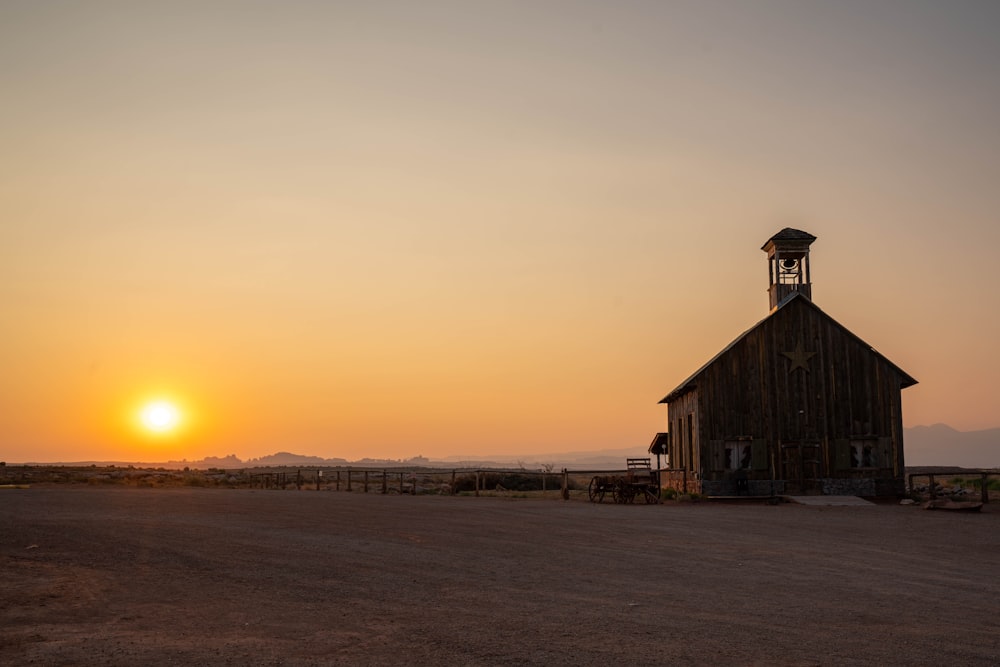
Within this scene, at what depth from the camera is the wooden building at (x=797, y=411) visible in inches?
1428

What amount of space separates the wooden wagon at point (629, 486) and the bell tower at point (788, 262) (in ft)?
29.5

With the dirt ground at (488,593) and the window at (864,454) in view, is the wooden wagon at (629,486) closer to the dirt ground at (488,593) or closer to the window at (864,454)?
the window at (864,454)

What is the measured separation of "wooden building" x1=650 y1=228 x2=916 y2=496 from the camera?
3628 centimetres

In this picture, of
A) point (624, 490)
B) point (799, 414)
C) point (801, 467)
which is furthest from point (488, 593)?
point (799, 414)

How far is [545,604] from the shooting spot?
11164 mm

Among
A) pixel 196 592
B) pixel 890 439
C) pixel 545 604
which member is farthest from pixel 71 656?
pixel 890 439

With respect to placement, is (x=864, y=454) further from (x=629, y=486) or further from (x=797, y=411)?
(x=629, y=486)

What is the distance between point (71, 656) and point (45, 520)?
14732mm

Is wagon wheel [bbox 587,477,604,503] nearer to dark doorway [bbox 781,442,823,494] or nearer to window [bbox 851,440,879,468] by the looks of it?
dark doorway [bbox 781,442,823,494]

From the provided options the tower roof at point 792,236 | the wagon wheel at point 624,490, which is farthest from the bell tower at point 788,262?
the wagon wheel at point 624,490

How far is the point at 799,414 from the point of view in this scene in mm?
36656

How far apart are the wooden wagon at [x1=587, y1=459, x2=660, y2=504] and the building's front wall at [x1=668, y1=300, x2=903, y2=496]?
83.7 inches

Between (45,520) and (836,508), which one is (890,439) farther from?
(45,520)

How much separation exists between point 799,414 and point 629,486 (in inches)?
308
